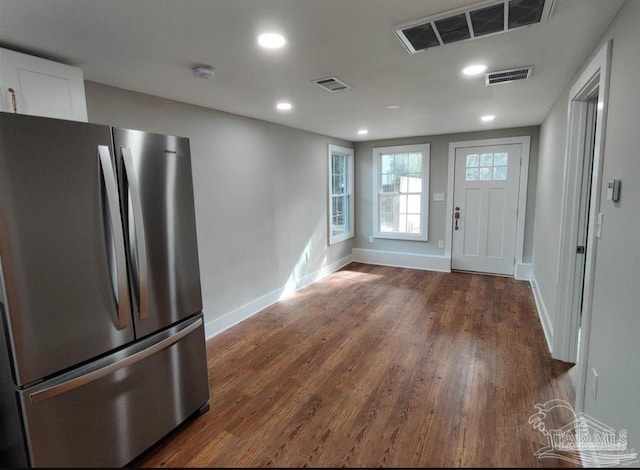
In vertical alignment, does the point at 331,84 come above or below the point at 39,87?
above

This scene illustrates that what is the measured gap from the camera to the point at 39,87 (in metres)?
1.85

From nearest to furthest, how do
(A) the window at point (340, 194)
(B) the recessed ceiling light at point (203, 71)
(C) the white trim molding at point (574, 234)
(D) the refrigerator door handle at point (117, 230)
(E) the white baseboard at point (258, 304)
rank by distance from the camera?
(D) the refrigerator door handle at point (117, 230), (C) the white trim molding at point (574, 234), (B) the recessed ceiling light at point (203, 71), (E) the white baseboard at point (258, 304), (A) the window at point (340, 194)

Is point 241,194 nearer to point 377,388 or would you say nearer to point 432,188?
point 377,388

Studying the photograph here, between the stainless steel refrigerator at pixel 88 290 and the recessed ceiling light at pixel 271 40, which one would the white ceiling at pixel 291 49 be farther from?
the stainless steel refrigerator at pixel 88 290

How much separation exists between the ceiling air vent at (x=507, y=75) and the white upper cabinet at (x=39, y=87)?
2.81m

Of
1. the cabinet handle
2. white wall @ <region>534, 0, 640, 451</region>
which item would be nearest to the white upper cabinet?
the cabinet handle

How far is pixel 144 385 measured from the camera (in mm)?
1800

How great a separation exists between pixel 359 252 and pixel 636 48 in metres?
5.15

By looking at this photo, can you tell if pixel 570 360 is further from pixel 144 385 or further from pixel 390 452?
pixel 144 385

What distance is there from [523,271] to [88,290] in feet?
18.2

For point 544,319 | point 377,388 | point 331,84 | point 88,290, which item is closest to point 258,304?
point 377,388

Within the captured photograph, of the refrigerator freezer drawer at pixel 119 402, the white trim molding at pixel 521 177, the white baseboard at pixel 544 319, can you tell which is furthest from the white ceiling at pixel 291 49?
the white baseboard at pixel 544 319

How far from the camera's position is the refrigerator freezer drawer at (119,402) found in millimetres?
1436

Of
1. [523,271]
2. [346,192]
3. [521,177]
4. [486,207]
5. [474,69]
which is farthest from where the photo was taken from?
[346,192]
